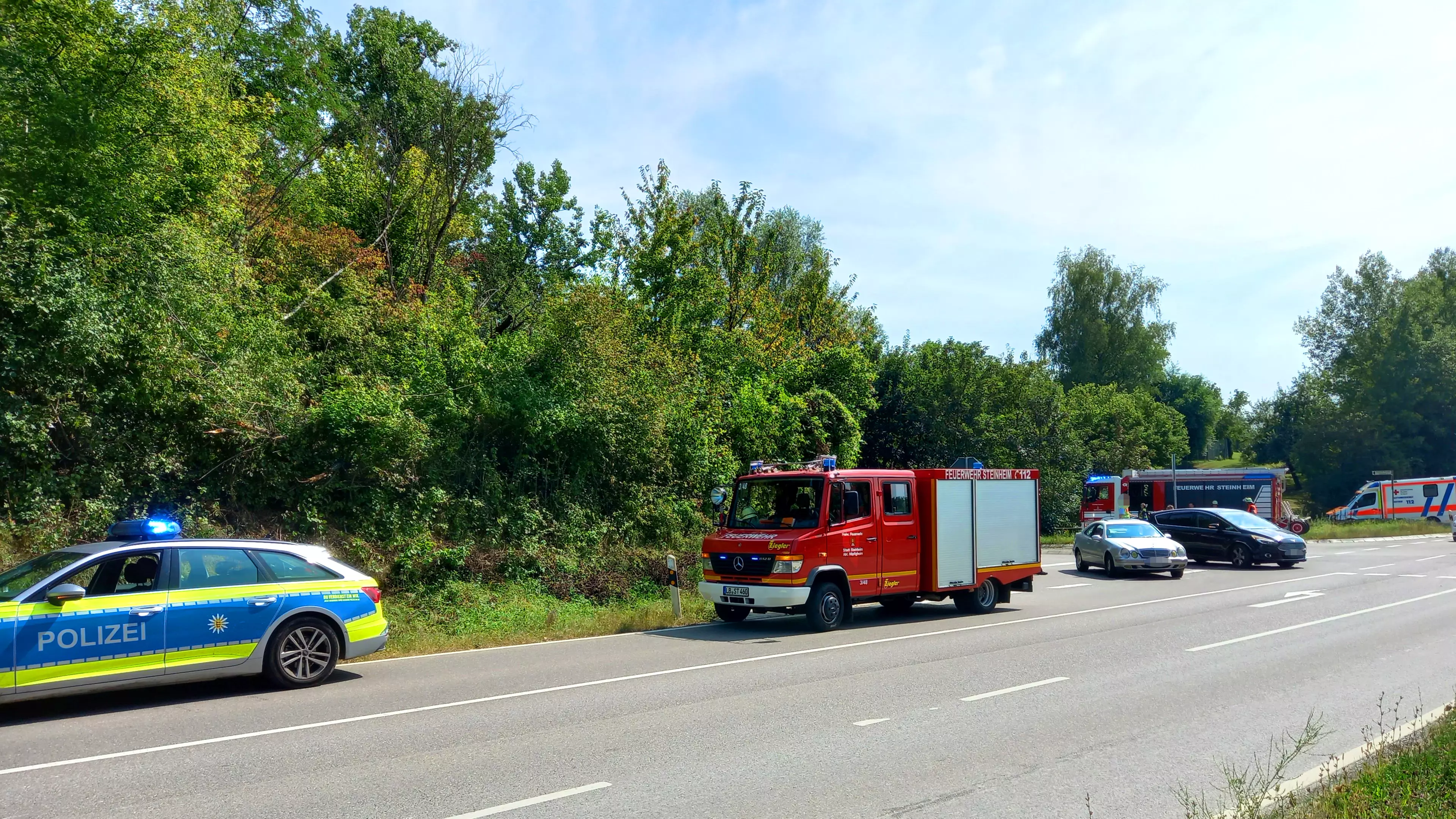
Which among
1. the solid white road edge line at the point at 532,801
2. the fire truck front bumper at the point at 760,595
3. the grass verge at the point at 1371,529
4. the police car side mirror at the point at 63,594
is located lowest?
the grass verge at the point at 1371,529

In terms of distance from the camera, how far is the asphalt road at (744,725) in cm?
602

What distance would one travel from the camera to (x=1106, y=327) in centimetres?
6744

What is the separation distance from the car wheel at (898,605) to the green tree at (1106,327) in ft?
181

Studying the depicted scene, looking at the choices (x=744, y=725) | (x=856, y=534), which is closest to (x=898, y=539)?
(x=856, y=534)

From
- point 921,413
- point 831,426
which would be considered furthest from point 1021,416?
point 831,426

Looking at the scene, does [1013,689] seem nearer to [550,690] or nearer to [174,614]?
[550,690]

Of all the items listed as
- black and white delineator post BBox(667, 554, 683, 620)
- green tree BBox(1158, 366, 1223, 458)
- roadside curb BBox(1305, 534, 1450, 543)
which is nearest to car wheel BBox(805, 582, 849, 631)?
black and white delineator post BBox(667, 554, 683, 620)

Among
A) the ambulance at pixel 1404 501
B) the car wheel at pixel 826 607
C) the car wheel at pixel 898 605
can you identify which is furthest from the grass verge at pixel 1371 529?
the car wheel at pixel 826 607

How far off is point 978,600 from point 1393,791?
1167 cm

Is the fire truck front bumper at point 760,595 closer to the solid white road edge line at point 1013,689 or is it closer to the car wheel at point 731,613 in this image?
the car wheel at point 731,613

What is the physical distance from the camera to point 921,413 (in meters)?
38.1

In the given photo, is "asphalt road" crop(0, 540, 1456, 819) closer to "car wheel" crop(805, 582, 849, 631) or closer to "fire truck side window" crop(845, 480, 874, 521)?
"car wheel" crop(805, 582, 849, 631)

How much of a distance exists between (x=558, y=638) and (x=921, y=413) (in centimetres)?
2635

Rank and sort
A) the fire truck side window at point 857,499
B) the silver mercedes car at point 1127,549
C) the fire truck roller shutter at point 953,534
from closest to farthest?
the fire truck side window at point 857,499 → the fire truck roller shutter at point 953,534 → the silver mercedes car at point 1127,549
